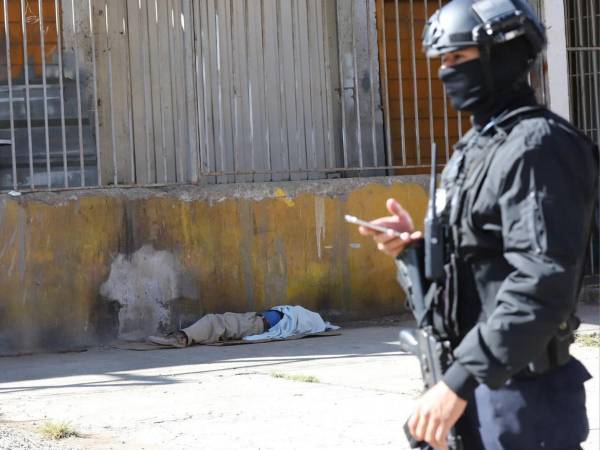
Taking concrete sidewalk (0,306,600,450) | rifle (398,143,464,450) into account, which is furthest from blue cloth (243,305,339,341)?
rifle (398,143,464,450)

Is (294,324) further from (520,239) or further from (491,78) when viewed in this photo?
(520,239)

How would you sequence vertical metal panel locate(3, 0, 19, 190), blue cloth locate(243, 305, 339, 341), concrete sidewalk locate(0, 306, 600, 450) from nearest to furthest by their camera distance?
concrete sidewalk locate(0, 306, 600, 450)
vertical metal panel locate(3, 0, 19, 190)
blue cloth locate(243, 305, 339, 341)

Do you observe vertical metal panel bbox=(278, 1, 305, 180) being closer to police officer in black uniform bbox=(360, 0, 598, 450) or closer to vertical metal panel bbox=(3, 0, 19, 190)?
vertical metal panel bbox=(3, 0, 19, 190)

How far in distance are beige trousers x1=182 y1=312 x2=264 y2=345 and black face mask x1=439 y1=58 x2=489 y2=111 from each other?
22.3 ft

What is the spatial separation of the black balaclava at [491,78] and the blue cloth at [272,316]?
7.04 m

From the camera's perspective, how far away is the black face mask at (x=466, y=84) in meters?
2.39

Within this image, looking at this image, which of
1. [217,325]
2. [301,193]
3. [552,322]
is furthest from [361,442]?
[301,193]

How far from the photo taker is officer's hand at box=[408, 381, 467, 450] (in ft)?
7.23

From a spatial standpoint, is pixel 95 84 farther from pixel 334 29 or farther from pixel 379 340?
pixel 379 340

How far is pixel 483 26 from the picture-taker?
2.34 m

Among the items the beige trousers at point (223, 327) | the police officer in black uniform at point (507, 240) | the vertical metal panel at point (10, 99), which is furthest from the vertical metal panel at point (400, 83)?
the police officer in black uniform at point (507, 240)

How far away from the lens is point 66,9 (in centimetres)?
967

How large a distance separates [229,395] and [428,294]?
4409 mm

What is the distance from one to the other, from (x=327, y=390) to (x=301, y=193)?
3534mm
